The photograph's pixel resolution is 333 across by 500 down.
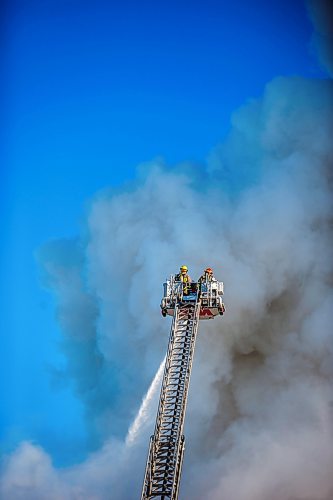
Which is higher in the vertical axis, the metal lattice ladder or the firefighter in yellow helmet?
the firefighter in yellow helmet

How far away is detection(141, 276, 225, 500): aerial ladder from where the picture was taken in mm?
63750

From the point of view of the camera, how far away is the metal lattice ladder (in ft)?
209

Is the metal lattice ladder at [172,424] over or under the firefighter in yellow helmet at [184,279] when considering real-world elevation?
under

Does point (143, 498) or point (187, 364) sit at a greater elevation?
point (187, 364)

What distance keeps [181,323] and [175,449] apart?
959 centimetres

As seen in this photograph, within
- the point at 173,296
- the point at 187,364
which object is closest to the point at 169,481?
the point at 187,364

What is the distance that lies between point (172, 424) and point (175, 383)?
3189mm

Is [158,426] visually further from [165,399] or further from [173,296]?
[173,296]

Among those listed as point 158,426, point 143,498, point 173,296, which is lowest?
point 143,498

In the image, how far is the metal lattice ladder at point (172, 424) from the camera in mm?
63656

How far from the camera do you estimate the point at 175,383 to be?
66.8m

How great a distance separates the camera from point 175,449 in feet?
210

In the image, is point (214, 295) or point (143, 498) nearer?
point (143, 498)

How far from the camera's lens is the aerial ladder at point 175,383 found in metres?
63.8
